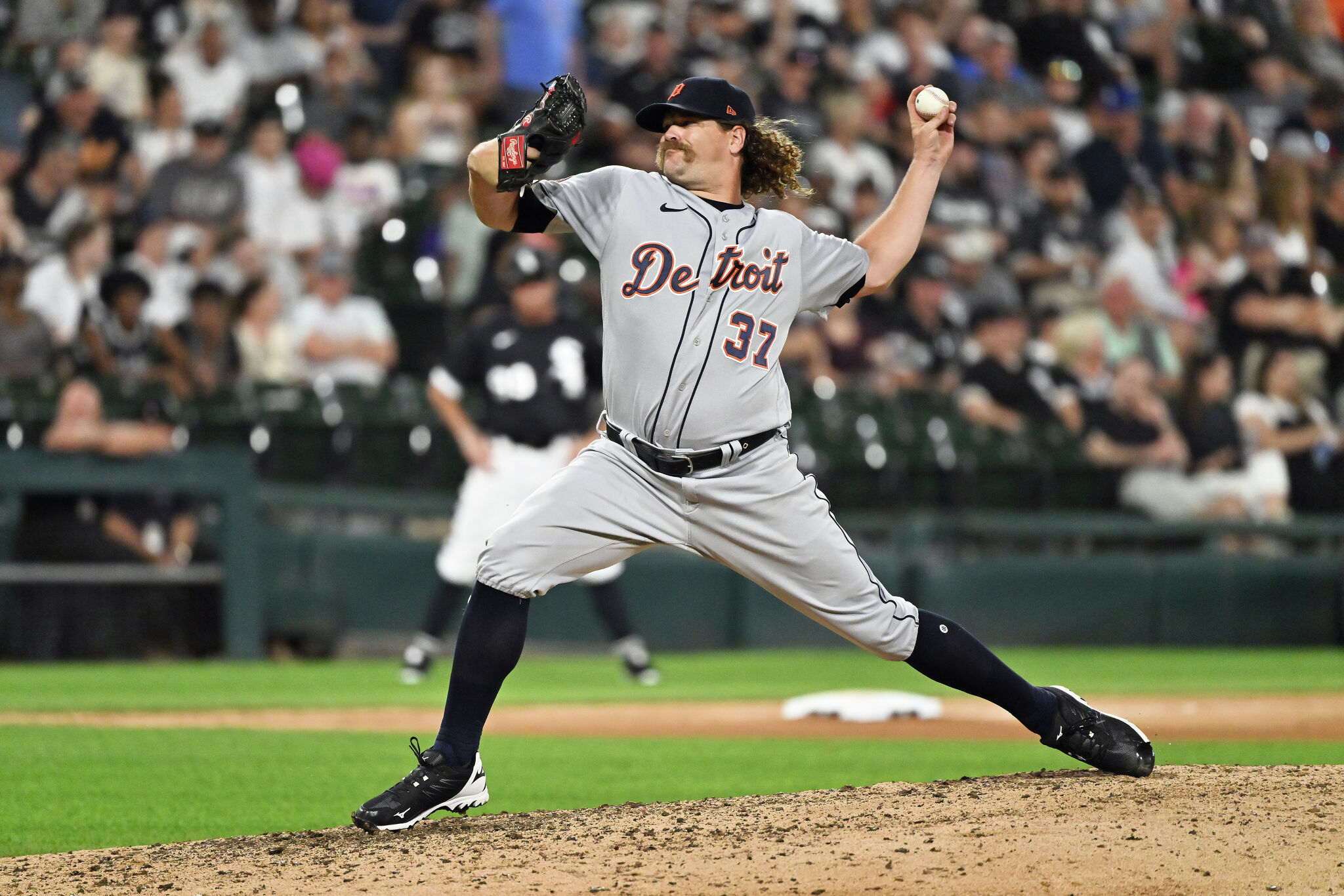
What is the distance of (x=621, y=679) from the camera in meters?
8.67

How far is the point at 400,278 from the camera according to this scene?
10.6 metres

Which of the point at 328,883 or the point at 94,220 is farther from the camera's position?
the point at 94,220

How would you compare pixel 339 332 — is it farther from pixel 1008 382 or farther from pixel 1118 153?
pixel 1118 153

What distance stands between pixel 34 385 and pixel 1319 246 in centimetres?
960

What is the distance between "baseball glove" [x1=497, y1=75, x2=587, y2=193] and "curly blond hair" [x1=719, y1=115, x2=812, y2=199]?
496mm

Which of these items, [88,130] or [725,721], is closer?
[725,721]

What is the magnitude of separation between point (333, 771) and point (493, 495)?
10.1ft

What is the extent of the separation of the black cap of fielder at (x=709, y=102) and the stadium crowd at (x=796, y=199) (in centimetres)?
621

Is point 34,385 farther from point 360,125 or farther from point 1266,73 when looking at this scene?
point 1266,73

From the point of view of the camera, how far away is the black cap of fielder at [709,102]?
12.4 feet


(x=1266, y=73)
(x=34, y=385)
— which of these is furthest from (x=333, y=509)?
(x=1266, y=73)

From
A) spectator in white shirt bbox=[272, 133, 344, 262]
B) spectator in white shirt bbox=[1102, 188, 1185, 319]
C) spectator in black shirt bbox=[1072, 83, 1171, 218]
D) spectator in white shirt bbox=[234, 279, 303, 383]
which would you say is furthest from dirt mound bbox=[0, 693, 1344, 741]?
spectator in black shirt bbox=[1072, 83, 1171, 218]

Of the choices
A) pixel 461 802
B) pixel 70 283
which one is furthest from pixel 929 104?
pixel 70 283

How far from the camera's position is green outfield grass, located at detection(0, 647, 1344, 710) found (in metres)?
7.52
